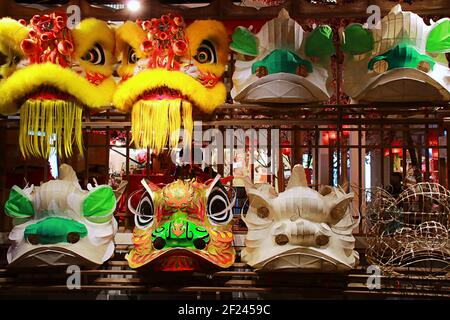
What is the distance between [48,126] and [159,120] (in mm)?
316

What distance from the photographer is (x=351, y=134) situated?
2844 mm

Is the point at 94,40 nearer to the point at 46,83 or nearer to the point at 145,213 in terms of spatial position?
the point at 46,83

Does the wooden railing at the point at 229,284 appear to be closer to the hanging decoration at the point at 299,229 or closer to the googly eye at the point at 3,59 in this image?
the hanging decoration at the point at 299,229

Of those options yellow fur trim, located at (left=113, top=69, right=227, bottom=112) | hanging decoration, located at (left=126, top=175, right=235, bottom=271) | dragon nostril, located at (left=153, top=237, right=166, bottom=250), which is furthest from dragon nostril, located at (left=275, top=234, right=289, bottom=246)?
yellow fur trim, located at (left=113, top=69, right=227, bottom=112)

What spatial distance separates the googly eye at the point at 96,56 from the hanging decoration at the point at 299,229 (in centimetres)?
57

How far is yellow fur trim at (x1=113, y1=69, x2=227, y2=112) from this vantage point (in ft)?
4.66

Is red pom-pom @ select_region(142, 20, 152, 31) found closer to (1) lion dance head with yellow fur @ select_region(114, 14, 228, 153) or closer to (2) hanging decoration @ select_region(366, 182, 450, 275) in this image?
(1) lion dance head with yellow fur @ select_region(114, 14, 228, 153)

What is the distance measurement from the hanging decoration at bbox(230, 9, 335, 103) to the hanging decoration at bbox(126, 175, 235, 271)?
0.30 meters

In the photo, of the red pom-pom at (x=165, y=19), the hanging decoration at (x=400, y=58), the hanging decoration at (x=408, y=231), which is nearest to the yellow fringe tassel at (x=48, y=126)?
the red pom-pom at (x=165, y=19)

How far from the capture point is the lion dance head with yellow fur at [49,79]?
4.70 ft

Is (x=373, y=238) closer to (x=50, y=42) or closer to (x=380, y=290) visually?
(x=380, y=290)

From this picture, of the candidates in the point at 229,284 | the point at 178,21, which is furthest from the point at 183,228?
the point at 178,21

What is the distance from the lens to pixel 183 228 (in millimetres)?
1366

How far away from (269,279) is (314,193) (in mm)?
266
